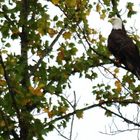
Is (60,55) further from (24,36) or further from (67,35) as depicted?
(24,36)

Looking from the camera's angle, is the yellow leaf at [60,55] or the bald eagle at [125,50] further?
the yellow leaf at [60,55]

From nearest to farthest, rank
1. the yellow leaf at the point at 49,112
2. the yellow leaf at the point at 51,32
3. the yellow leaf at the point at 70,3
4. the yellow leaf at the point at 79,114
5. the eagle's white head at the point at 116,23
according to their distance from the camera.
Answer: the yellow leaf at the point at 49,112, the yellow leaf at the point at 79,114, the yellow leaf at the point at 70,3, the yellow leaf at the point at 51,32, the eagle's white head at the point at 116,23

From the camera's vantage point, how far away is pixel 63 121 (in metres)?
9.20

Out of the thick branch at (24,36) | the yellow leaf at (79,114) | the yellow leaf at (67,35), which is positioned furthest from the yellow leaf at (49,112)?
the yellow leaf at (67,35)

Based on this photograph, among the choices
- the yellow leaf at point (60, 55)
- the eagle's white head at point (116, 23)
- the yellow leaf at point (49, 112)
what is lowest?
the yellow leaf at point (49, 112)

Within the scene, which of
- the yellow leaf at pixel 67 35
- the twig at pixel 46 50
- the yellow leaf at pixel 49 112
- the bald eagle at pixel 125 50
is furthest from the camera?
the twig at pixel 46 50

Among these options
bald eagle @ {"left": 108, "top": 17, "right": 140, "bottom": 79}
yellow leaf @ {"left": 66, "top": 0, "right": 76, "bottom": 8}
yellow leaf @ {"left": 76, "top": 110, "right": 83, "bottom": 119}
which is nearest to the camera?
yellow leaf @ {"left": 76, "top": 110, "right": 83, "bottom": 119}

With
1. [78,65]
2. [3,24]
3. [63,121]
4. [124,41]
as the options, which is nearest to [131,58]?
[124,41]

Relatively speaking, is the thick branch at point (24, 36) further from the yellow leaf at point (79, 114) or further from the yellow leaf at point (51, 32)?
the yellow leaf at point (79, 114)

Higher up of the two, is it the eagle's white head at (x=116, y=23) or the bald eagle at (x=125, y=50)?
the eagle's white head at (x=116, y=23)

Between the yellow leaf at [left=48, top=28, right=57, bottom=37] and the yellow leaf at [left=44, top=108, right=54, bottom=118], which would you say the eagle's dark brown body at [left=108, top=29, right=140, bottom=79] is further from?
the yellow leaf at [left=44, top=108, right=54, bottom=118]

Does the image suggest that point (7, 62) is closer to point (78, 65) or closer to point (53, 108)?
point (53, 108)

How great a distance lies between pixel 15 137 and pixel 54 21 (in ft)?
8.37

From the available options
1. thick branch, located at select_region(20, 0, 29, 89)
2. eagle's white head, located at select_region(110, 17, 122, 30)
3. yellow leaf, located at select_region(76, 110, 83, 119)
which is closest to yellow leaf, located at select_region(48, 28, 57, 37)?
thick branch, located at select_region(20, 0, 29, 89)
